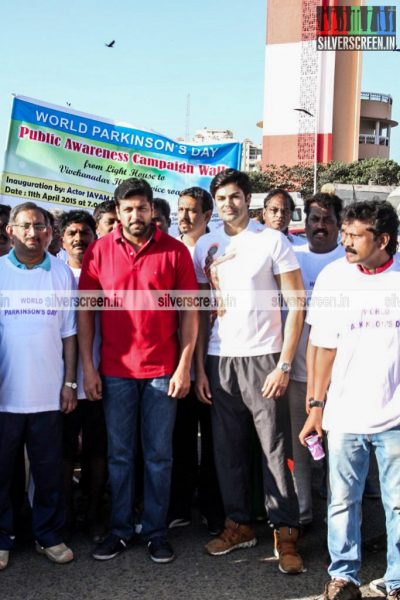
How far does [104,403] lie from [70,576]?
0.92 metres

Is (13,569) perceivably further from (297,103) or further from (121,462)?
(297,103)

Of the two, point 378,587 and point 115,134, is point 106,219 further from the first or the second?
point 378,587

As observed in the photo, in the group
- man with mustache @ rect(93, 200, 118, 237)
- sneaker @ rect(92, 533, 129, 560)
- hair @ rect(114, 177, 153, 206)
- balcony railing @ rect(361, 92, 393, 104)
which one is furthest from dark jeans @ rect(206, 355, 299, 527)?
balcony railing @ rect(361, 92, 393, 104)

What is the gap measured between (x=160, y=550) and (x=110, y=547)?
11.1 inches

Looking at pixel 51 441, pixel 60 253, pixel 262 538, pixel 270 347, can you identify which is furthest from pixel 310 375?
pixel 60 253

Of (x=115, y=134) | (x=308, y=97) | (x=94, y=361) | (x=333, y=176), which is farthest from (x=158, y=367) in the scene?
(x=308, y=97)

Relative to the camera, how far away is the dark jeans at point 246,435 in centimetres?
355

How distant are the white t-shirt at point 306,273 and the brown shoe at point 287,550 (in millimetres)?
870

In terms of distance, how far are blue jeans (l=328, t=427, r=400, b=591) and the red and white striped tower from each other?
5685cm

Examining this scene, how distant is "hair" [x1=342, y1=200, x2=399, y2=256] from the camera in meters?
3.08

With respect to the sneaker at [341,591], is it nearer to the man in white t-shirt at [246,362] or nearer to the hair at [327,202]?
the man in white t-shirt at [246,362]

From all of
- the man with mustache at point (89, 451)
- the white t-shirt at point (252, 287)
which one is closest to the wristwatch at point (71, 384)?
the man with mustache at point (89, 451)

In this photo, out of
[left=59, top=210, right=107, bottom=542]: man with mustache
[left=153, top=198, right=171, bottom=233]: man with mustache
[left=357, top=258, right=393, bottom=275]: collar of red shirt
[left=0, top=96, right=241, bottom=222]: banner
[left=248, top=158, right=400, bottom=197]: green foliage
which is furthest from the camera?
[left=248, top=158, right=400, bottom=197]: green foliage

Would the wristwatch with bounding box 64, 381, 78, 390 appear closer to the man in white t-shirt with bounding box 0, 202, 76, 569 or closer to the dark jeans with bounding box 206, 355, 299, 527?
the man in white t-shirt with bounding box 0, 202, 76, 569
